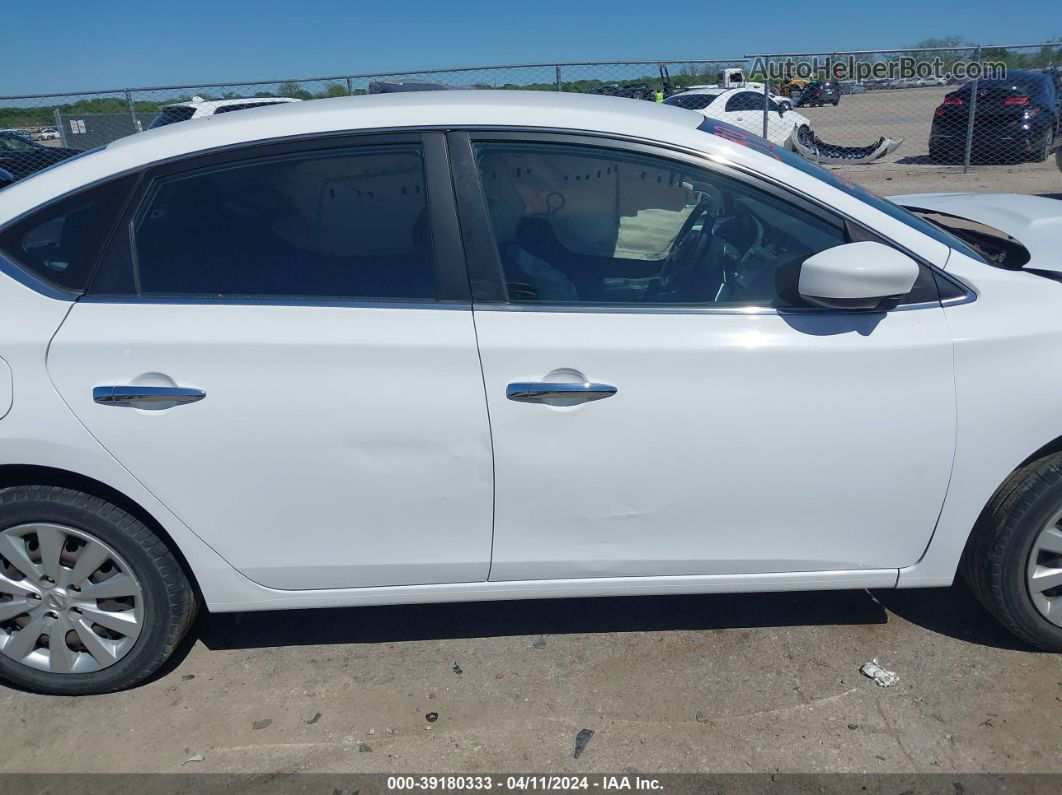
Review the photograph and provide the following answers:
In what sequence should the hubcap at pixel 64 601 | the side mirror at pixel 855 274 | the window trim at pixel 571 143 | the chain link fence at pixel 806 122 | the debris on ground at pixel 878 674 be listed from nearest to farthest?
1. the side mirror at pixel 855 274
2. the window trim at pixel 571 143
3. the hubcap at pixel 64 601
4. the debris on ground at pixel 878 674
5. the chain link fence at pixel 806 122

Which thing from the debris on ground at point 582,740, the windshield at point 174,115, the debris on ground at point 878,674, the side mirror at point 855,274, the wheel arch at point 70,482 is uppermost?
the windshield at point 174,115

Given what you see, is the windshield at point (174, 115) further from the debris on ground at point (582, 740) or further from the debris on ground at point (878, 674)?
the debris on ground at point (878, 674)

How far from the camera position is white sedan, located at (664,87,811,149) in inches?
558

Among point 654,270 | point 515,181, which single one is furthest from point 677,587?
point 515,181

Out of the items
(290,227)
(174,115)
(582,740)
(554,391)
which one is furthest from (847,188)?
(174,115)

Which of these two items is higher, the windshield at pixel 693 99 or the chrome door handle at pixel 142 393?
the windshield at pixel 693 99

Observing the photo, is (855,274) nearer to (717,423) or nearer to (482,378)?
(717,423)

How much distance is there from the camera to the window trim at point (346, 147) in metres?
2.42

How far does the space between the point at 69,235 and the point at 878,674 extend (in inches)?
110

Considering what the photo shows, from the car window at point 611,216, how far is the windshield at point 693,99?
14.2 m

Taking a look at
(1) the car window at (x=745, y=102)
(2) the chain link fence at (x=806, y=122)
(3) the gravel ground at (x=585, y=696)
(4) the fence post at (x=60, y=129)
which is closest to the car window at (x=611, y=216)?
(3) the gravel ground at (x=585, y=696)

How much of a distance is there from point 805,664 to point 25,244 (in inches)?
107

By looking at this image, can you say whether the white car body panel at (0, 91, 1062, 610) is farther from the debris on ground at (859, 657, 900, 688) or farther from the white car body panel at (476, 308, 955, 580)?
the debris on ground at (859, 657, 900, 688)

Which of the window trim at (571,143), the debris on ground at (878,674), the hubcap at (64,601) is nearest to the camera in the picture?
the window trim at (571,143)
